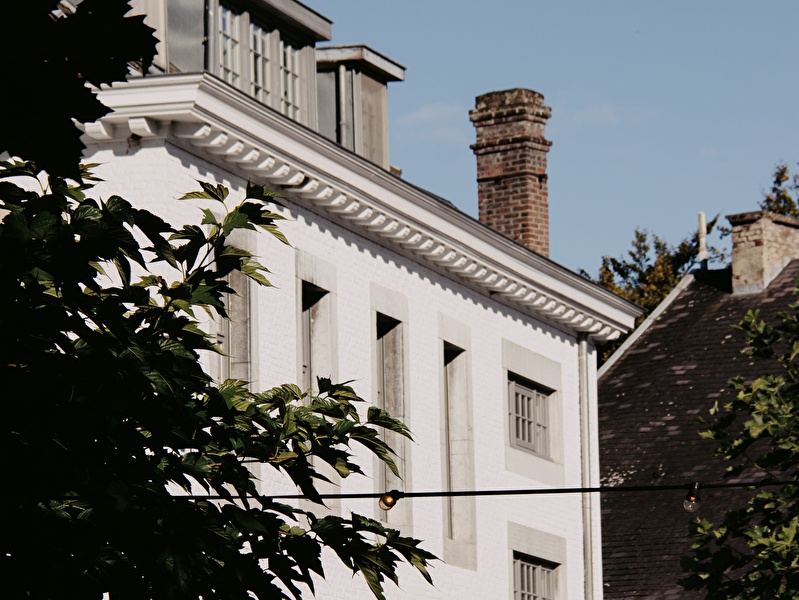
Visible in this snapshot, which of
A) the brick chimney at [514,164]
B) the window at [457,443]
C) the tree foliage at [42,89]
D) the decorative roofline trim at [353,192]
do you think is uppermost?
the brick chimney at [514,164]

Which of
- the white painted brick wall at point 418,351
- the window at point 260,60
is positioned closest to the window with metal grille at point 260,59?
the window at point 260,60

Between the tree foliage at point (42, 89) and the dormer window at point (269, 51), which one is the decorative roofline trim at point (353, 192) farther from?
the tree foliage at point (42, 89)

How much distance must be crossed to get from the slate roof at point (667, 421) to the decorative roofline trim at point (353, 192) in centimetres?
430

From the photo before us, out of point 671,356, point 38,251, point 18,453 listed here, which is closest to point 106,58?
point 38,251

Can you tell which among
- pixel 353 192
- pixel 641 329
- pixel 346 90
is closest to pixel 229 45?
pixel 353 192

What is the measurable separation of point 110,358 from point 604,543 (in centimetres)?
2187

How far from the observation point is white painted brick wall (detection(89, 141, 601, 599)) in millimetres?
17469

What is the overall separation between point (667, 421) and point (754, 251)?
452cm

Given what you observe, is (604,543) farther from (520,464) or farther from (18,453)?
(18,453)

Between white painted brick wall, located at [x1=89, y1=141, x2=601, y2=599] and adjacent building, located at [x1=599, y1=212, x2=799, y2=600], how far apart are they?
4.00m

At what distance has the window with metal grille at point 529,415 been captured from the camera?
2384 centimetres

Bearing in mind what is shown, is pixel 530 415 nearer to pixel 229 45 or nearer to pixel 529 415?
pixel 529 415

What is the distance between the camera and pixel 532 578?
23844 mm

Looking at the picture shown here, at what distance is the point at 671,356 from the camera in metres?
33.0
